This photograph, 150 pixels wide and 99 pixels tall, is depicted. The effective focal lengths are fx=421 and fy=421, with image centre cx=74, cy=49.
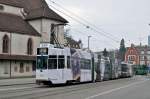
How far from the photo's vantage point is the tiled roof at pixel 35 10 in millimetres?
81250

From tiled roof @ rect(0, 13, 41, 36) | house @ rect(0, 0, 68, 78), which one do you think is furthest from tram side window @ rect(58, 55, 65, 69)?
tiled roof @ rect(0, 13, 41, 36)

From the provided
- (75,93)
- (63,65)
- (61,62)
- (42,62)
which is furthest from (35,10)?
(75,93)

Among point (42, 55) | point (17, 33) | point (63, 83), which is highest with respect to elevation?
point (17, 33)

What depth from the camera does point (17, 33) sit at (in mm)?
73375

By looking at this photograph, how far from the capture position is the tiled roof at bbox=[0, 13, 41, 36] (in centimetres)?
7172

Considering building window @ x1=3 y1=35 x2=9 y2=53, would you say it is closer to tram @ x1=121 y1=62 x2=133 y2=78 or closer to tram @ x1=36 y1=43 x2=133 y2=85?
tram @ x1=121 y1=62 x2=133 y2=78

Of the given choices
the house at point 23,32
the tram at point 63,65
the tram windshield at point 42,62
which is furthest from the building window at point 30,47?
the tram windshield at point 42,62

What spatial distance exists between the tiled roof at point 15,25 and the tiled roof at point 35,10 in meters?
2.53

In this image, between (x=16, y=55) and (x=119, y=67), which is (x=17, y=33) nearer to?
(x=16, y=55)

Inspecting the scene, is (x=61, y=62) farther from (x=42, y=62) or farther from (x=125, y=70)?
(x=125, y=70)

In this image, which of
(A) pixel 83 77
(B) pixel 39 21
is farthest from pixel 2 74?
(A) pixel 83 77

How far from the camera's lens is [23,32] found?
74.9 metres

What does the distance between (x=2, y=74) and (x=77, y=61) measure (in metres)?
30.1

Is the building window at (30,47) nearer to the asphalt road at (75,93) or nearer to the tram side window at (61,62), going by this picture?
the tram side window at (61,62)
